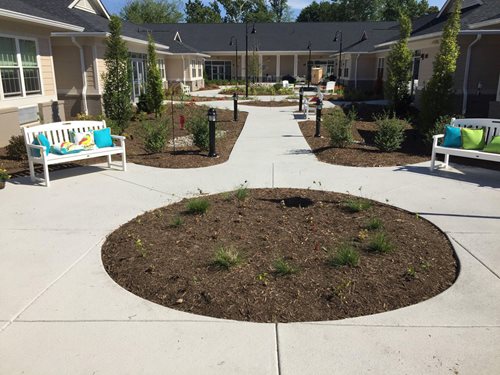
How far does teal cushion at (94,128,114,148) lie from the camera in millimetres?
8742

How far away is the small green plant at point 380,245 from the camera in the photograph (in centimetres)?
483

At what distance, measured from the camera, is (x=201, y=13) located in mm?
89625

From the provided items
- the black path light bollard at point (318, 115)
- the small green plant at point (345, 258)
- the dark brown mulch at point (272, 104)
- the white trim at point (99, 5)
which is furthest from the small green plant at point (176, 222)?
the dark brown mulch at point (272, 104)

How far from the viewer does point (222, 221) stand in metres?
5.84

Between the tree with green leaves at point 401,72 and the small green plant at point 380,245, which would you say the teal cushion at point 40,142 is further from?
the tree with green leaves at point 401,72

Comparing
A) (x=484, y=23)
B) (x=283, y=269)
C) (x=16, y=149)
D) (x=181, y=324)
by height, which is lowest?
(x=181, y=324)

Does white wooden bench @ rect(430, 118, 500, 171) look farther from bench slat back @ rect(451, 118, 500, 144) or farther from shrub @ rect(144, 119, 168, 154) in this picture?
shrub @ rect(144, 119, 168, 154)

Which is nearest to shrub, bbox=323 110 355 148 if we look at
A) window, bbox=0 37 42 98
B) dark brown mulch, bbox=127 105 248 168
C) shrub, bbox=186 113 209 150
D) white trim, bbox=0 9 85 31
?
dark brown mulch, bbox=127 105 248 168

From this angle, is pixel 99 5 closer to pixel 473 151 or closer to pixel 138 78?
pixel 138 78

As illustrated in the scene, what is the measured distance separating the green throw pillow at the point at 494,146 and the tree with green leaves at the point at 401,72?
9.51 metres

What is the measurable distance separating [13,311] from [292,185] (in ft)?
16.4

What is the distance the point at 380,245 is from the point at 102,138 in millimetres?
6108

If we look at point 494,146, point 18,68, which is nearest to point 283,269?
point 494,146

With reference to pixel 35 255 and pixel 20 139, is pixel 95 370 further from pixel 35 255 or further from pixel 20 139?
pixel 20 139
